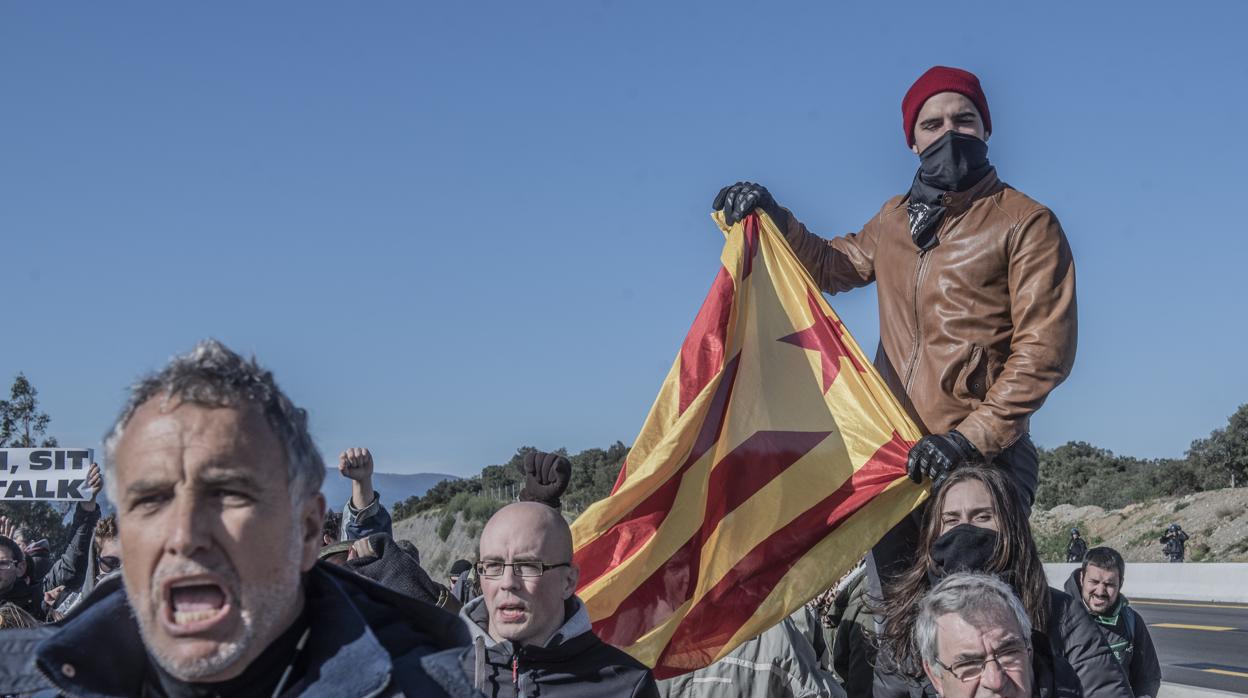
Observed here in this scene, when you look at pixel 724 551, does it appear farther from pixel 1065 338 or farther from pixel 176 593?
pixel 176 593

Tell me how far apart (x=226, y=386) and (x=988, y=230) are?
358 cm

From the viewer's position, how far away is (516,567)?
3.94m

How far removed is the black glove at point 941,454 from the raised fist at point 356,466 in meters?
2.10

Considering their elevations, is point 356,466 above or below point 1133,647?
above

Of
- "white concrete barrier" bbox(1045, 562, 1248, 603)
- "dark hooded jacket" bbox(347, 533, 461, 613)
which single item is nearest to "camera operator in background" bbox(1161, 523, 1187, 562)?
"white concrete barrier" bbox(1045, 562, 1248, 603)

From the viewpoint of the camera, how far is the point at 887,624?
4184 mm

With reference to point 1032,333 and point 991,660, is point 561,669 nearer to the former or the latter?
point 991,660

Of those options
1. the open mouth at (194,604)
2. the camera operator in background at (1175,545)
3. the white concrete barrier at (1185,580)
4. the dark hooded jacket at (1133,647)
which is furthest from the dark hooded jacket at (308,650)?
the camera operator in background at (1175,545)

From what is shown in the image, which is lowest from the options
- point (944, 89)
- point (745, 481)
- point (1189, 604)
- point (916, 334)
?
point (745, 481)

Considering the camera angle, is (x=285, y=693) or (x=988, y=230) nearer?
(x=285, y=693)

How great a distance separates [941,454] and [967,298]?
2.00ft

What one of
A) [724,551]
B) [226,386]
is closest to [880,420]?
[724,551]

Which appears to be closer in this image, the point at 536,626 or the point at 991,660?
the point at 991,660

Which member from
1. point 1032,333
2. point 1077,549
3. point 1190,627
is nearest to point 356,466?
point 1032,333
